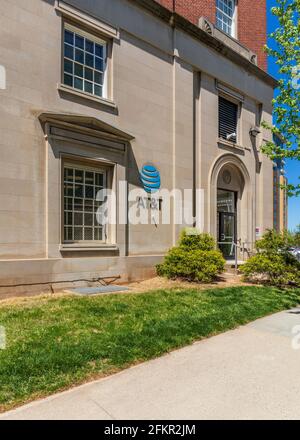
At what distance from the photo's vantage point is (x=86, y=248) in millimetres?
9531

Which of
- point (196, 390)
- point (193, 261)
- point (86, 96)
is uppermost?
point (86, 96)

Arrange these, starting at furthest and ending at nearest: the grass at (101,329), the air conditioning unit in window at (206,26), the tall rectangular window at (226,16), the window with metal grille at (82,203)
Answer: the tall rectangular window at (226,16) → the air conditioning unit in window at (206,26) → the window with metal grille at (82,203) → the grass at (101,329)

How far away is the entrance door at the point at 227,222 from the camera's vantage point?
15320 mm

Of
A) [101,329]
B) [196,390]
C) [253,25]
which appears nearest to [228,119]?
[253,25]

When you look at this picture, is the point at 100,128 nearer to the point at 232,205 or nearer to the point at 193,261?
the point at 193,261

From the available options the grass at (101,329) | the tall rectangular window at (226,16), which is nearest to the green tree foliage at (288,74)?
the grass at (101,329)

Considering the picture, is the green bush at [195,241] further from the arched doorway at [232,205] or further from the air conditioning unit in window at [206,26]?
the air conditioning unit in window at [206,26]

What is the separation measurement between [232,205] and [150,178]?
6.01 m

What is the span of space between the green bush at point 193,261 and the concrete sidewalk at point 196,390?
5.24 metres

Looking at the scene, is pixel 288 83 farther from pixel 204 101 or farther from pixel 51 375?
pixel 51 375

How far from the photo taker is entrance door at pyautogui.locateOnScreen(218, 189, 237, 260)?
1532 cm

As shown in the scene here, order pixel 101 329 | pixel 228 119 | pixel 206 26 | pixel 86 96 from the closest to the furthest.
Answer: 1. pixel 101 329
2. pixel 86 96
3. pixel 206 26
4. pixel 228 119

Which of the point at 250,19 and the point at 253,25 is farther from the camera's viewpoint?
the point at 253,25
